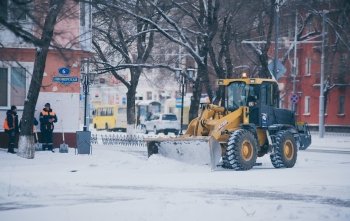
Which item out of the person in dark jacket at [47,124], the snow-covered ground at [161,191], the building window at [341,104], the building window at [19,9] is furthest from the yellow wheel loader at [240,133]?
the building window at [341,104]

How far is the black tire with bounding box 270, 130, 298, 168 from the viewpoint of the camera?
75.3ft

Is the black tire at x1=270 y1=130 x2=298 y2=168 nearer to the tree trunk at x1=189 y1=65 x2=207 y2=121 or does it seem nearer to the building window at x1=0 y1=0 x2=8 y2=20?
the tree trunk at x1=189 y1=65 x2=207 y2=121

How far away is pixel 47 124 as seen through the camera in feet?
88.8

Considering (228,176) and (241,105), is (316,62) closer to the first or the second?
(241,105)

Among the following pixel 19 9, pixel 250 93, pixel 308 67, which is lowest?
pixel 250 93

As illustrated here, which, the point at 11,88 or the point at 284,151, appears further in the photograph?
the point at 11,88

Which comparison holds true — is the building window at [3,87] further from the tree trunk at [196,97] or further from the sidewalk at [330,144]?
the sidewalk at [330,144]

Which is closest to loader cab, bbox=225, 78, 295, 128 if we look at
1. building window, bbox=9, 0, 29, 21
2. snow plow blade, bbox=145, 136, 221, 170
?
snow plow blade, bbox=145, 136, 221, 170

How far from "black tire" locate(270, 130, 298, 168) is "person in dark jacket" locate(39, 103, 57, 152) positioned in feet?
28.7

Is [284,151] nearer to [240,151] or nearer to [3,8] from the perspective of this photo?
[240,151]

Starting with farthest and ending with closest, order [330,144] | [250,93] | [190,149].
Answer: [330,144] → [250,93] → [190,149]

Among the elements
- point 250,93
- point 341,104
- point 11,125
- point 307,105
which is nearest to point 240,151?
point 250,93

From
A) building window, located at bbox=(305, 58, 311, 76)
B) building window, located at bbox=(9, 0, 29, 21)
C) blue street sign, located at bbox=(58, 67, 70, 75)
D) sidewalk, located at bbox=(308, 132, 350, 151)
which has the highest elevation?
building window, located at bbox=(305, 58, 311, 76)

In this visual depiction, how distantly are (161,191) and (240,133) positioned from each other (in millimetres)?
6495
